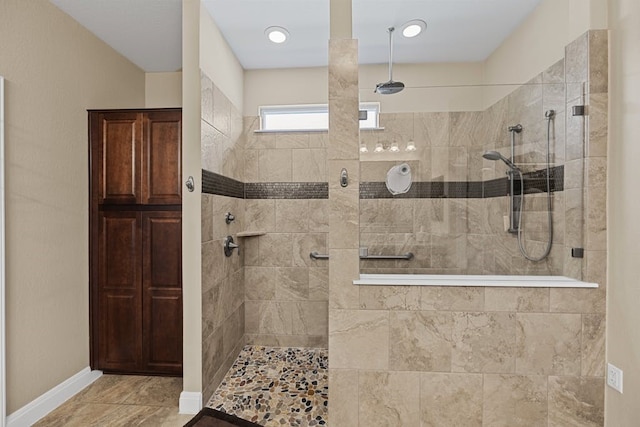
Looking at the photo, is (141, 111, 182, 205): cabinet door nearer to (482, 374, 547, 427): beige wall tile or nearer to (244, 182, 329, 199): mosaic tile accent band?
(244, 182, 329, 199): mosaic tile accent band

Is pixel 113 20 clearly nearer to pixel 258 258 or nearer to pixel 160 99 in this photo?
pixel 160 99

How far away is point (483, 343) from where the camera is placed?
1.77 m

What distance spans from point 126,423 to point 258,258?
156 cm

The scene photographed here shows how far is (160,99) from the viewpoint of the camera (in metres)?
3.35

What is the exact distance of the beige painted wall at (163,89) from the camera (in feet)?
10.9

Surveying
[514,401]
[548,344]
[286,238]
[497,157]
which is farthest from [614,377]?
[286,238]

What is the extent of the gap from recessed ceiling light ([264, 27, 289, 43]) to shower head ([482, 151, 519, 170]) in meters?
1.80

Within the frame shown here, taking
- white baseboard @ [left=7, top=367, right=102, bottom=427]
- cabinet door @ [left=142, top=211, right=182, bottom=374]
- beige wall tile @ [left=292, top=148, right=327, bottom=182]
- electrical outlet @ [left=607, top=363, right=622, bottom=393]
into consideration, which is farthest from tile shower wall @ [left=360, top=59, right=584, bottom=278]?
white baseboard @ [left=7, top=367, right=102, bottom=427]

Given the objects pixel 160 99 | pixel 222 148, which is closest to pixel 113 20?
pixel 160 99

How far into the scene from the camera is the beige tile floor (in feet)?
6.81

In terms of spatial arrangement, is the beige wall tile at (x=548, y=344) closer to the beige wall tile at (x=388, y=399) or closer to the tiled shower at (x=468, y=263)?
the tiled shower at (x=468, y=263)

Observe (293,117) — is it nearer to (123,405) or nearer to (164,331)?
(164,331)

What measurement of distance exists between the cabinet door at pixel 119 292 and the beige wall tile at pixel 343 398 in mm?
1699

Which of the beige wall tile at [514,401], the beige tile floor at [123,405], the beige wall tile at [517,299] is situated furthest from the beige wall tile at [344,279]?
the beige tile floor at [123,405]
